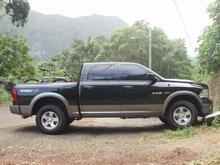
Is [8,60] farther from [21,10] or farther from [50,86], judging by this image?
[50,86]

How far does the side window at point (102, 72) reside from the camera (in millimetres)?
12117

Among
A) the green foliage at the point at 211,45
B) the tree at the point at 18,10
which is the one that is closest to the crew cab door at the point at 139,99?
the green foliage at the point at 211,45

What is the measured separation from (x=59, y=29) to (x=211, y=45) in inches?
4866

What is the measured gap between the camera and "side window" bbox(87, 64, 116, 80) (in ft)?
39.8

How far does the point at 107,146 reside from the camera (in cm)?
970

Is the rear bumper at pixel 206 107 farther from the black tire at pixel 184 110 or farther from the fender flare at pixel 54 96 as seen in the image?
the fender flare at pixel 54 96

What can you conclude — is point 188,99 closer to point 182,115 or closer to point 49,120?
point 182,115

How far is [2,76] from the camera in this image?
28812 mm

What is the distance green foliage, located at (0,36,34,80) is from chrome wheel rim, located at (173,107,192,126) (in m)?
18.0

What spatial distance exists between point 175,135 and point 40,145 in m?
3.08

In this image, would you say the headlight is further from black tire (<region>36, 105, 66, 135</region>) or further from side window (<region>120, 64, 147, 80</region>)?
black tire (<region>36, 105, 66, 135</region>)

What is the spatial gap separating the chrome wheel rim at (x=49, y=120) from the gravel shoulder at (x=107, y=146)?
0.30 meters

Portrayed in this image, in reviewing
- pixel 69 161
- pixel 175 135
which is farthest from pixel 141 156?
pixel 175 135

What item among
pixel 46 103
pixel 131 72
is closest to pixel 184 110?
pixel 131 72
